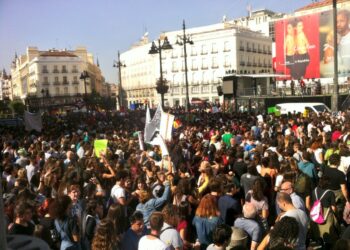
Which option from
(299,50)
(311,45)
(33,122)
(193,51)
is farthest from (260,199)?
(193,51)

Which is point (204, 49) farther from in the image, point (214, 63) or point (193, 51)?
point (214, 63)

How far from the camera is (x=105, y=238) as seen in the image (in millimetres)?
3525

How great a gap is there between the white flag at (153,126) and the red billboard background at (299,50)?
34.7 metres

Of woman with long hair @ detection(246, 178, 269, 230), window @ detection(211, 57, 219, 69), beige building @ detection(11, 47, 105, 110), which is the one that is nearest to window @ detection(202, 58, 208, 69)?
window @ detection(211, 57, 219, 69)

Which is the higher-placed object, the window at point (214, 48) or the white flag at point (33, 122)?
the window at point (214, 48)

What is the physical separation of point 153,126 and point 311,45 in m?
35.8

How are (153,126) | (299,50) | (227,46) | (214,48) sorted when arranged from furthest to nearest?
(214,48) → (227,46) → (299,50) → (153,126)

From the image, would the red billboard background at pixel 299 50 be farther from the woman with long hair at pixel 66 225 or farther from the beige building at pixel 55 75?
the woman with long hair at pixel 66 225

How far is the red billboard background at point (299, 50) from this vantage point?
40812 mm

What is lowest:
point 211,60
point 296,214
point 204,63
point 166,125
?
point 296,214

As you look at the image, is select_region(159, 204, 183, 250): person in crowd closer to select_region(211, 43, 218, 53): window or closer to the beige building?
select_region(211, 43, 218, 53): window

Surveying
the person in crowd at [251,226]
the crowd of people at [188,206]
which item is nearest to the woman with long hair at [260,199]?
the crowd of people at [188,206]

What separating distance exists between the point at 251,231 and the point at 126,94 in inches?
3205

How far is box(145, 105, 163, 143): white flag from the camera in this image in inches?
368
